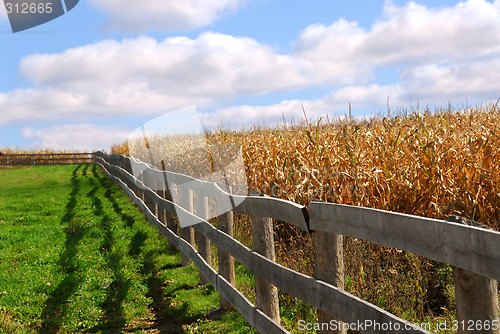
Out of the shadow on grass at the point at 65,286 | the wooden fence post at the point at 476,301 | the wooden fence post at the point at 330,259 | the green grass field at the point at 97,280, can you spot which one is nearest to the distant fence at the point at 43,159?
the green grass field at the point at 97,280

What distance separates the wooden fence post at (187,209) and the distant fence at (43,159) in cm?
4081

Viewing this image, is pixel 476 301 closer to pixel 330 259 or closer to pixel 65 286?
pixel 330 259

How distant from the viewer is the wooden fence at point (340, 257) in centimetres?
250

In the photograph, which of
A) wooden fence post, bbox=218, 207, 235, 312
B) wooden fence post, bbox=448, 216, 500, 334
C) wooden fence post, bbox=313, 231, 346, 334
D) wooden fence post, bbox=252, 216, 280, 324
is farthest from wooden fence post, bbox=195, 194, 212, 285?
wooden fence post, bbox=448, 216, 500, 334

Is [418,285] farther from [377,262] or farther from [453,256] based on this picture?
[453,256]

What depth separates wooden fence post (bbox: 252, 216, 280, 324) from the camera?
507 cm

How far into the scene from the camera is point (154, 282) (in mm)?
8641

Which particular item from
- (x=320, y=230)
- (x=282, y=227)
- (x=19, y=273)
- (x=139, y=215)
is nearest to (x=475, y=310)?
(x=320, y=230)

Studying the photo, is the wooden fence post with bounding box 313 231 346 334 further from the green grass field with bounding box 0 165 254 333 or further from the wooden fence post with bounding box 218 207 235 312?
the wooden fence post with bounding box 218 207 235 312

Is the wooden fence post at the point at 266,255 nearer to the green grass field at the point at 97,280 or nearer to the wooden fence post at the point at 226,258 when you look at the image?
the green grass field at the point at 97,280

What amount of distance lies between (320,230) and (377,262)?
305 cm

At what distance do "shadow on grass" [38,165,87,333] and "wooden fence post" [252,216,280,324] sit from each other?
133 inches

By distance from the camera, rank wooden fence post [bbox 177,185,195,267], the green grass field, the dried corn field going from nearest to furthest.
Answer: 1. the dried corn field
2. the green grass field
3. wooden fence post [bbox 177,185,195,267]

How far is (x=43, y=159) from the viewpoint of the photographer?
154 feet
